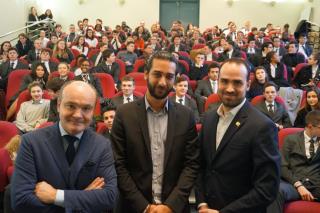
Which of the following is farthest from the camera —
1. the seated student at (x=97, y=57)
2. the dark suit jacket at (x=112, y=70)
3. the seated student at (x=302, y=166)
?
the seated student at (x=97, y=57)

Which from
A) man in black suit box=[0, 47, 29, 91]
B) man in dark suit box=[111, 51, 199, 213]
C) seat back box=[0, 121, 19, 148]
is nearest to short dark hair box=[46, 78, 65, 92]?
seat back box=[0, 121, 19, 148]

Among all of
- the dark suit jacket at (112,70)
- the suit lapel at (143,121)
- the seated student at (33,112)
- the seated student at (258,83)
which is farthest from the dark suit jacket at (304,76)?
the suit lapel at (143,121)

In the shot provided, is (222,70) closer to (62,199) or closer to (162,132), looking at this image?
(162,132)

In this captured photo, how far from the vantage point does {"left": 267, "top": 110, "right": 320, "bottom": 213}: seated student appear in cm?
287

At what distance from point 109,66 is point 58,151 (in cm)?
511

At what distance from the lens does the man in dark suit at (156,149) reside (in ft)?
6.14

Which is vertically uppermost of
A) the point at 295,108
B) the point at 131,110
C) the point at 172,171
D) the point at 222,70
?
the point at 222,70

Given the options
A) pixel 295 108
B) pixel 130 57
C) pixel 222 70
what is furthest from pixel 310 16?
pixel 222 70

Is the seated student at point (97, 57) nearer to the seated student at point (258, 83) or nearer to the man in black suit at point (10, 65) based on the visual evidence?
the man in black suit at point (10, 65)

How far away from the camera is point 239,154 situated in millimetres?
1766

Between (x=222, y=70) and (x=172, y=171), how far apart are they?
0.57 meters

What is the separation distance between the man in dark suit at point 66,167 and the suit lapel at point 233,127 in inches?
21.0

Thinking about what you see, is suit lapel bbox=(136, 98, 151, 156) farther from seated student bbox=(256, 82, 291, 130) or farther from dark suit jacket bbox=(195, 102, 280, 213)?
seated student bbox=(256, 82, 291, 130)

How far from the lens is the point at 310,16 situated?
44.2 ft
